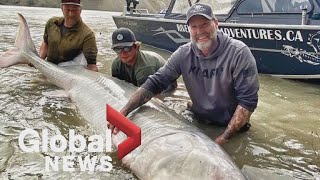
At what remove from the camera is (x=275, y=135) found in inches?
157

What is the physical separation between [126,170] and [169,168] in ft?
1.93

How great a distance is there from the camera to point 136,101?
3506 millimetres

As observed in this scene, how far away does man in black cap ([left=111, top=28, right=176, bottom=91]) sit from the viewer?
4199mm

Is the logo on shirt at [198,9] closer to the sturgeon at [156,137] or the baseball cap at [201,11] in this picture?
the baseball cap at [201,11]

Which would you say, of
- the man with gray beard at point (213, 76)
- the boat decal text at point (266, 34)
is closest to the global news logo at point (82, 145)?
the man with gray beard at point (213, 76)

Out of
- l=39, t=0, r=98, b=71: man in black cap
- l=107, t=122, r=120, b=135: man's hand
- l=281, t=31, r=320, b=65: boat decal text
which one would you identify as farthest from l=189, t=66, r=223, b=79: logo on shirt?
l=281, t=31, r=320, b=65: boat decal text

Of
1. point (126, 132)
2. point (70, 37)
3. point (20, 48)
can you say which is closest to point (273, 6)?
point (70, 37)

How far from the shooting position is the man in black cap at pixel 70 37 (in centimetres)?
560

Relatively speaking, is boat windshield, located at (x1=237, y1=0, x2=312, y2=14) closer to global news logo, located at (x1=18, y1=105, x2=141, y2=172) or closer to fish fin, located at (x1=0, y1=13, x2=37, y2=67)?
fish fin, located at (x1=0, y1=13, x2=37, y2=67)

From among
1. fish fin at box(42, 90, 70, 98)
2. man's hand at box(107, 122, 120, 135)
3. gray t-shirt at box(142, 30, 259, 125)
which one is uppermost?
gray t-shirt at box(142, 30, 259, 125)

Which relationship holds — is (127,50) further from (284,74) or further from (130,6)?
(130,6)

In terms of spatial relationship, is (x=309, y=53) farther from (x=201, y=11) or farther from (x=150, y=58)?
(x=201, y=11)

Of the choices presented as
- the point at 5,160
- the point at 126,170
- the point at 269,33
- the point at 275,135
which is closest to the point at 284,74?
the point at 269,33

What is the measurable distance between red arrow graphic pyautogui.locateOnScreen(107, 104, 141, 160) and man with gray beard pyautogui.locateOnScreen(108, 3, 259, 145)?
87 mm
